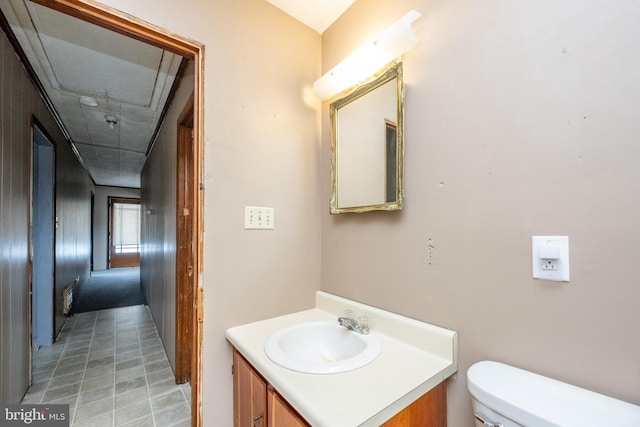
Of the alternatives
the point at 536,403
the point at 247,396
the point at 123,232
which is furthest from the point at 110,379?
the point at 123,232

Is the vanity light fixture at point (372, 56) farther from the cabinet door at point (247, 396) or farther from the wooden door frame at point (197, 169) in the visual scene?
the cabinet door at point (247, 396)

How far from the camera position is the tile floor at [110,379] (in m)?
1.75

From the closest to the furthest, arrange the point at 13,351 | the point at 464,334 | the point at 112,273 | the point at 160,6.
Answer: the point at 464,334 → the point at 160,6 → the point at 13,351 → the point at 112,273

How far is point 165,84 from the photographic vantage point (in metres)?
2.16

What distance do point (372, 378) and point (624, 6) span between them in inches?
44.6

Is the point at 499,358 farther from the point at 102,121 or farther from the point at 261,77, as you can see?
the point at 102,121

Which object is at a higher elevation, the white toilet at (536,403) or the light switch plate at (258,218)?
the light switch plate at (258,218)

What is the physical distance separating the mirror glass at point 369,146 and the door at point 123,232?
8.39 m

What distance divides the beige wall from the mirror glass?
0.18 feet

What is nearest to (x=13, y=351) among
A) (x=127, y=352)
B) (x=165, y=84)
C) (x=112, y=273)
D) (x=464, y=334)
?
(x=127, y=352)

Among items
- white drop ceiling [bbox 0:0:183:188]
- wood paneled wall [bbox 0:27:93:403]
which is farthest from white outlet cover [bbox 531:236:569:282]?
wood paneled wall [bbox 0:27:93:403]

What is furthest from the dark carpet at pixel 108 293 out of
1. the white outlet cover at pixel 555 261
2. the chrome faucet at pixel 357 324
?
the white outlet cover at pixel 555 261

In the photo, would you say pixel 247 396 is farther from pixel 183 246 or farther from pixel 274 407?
pixel 183 246

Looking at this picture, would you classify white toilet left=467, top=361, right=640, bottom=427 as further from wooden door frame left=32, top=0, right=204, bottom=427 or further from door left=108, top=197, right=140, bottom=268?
door left=108, top=197, right=140, bottom=268
